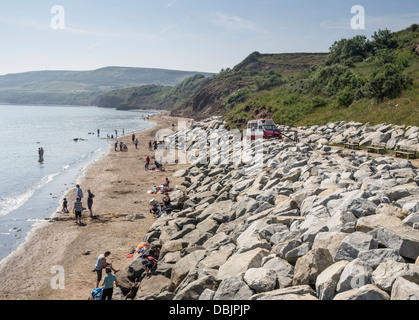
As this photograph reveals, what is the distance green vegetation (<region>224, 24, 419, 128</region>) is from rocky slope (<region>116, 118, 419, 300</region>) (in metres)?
12.5

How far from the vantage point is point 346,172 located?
43.3 feet

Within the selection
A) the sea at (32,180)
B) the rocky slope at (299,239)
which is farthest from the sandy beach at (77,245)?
the rocky slope at (299,239)

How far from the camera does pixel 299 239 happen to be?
335 inches

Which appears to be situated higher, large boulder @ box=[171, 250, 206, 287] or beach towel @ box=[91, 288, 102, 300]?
large boulder @ box=[171, 250, 206, 287]

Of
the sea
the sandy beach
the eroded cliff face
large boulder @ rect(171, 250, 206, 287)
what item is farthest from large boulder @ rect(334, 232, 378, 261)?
the eroded cliff face

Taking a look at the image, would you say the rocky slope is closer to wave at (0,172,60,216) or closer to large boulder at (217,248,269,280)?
large boulder at (217,248,269,280)

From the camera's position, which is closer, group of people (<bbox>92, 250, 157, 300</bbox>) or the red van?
group of people (<bbox>92, 250, 157, 300</bbox>)

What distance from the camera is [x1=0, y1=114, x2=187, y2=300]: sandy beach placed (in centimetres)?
1207

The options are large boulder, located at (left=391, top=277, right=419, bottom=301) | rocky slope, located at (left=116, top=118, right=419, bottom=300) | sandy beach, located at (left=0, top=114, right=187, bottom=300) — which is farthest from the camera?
sandy beach, located at (left=0, top=114, right=187, bottom=300)

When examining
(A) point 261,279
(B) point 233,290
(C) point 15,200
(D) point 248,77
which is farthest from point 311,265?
(D) point 248,77

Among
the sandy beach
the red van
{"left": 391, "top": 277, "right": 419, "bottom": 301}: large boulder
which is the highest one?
the red van

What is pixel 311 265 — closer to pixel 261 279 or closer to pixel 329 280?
pixel 329 280
